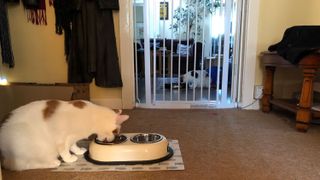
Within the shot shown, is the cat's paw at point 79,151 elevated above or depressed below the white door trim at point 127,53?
below

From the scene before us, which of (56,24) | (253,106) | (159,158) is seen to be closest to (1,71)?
(56,24)

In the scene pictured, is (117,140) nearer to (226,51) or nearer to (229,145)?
(229,145)

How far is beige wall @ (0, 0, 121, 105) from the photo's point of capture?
2.58 meters

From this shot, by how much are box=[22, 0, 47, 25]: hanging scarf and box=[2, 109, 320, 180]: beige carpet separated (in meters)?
1.19

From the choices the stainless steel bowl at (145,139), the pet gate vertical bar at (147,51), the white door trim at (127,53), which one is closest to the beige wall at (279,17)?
the pet gate vertical bar at (147,51)

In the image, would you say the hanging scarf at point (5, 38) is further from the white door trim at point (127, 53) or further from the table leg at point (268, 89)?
the table leg at point (268, 89)

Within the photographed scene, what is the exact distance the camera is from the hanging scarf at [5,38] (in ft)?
7.72

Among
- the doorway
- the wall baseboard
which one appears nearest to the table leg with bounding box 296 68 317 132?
the doorway

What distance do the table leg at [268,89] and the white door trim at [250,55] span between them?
0.14 m

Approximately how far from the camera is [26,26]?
259 centimetres

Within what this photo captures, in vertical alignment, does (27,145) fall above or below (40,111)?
below

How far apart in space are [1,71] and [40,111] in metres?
1.43

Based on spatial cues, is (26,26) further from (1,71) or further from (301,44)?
(301,44)

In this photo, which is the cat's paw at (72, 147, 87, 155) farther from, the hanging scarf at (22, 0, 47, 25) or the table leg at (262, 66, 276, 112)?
the table leg at (262, 66, 276, 112)
